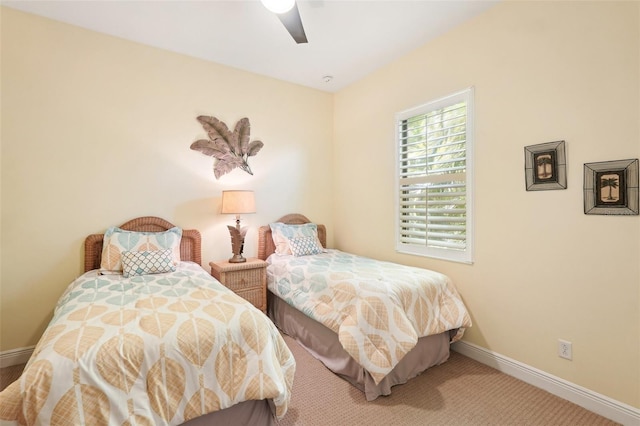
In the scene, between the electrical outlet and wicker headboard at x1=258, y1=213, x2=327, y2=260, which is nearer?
the electrical outlet

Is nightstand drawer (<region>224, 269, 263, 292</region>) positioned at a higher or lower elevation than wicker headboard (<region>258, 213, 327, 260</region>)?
lower

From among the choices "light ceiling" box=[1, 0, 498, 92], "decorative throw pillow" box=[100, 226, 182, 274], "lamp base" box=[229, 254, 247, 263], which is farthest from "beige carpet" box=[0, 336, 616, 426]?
"light ceiling" box=[1, 0, 498, 92]

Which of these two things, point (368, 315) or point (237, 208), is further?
point (237, 208)

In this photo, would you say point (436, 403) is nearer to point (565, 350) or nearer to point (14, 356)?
point (565, 350)

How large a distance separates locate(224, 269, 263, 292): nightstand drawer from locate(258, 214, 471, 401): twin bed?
156 millimetres

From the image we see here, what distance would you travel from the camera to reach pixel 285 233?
3.51 metres

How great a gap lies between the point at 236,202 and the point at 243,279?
2.55 feet

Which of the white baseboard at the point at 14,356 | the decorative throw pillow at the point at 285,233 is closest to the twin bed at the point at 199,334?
the decorative throw pillow at the point at 285,233

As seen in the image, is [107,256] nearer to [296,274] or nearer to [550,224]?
[296,274]

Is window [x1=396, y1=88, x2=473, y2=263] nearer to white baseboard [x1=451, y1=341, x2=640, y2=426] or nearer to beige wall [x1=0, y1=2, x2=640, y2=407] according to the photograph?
beige wall [x1=0, y1=2, x2=640, y2=407]

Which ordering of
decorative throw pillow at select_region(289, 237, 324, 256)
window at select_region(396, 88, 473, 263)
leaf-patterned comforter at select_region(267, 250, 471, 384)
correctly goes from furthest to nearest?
decorative throw pillow at select_region(289, 237, 324, 256) → window at select_region(396, 88, 473, 263) → leaf-patterned comforter at select_region(267, 250, 471, 384)

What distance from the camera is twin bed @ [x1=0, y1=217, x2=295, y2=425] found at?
1.21 metres

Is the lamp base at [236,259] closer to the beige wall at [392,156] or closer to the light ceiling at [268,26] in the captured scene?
the beige wall at [392,156]

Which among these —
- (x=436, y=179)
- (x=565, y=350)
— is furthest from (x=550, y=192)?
(x=565, y=350)
